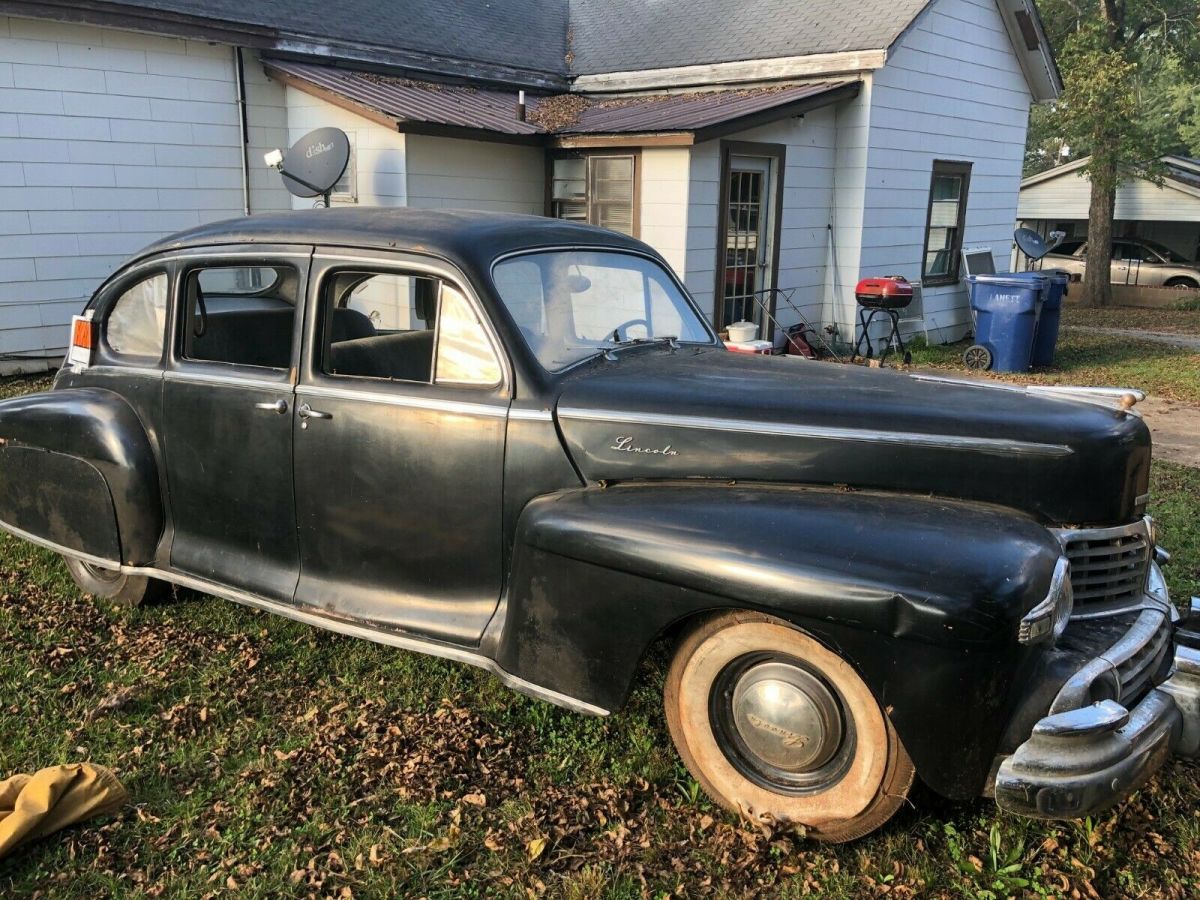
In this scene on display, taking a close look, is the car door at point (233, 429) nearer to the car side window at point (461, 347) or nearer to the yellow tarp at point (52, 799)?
the car side window at point (461, 347)

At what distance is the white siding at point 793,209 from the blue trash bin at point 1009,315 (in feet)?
6.78

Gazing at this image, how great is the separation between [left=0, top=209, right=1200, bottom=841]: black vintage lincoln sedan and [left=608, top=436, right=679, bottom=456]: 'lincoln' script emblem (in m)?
0.01

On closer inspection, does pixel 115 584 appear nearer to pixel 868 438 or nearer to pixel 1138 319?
pixel 868 438

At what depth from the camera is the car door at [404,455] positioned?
3.37 metres

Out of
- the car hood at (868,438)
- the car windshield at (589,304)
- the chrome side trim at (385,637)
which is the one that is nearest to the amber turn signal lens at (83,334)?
the chrome side trim at (385,637)

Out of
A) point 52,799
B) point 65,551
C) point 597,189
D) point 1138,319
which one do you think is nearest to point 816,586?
point 52,799

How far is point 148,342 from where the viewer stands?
418 centimetres

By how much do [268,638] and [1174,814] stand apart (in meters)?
3.68

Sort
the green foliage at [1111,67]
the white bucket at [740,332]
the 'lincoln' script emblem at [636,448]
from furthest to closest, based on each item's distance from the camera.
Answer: the green foliage at [1111,67], the white bucket at [740,332], the 'lincoln' script emblem at [636,448]

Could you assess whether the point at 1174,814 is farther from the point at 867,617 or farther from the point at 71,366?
the point at 71,366

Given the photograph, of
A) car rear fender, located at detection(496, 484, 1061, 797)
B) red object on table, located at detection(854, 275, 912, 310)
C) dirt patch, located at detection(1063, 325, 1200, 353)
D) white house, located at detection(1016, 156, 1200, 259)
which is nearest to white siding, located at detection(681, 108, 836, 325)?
red object on table, located at detection(854, 275, 912, 310)

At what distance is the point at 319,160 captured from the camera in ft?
32.3

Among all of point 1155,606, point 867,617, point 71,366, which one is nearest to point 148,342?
point 71,366

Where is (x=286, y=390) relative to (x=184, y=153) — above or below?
below
